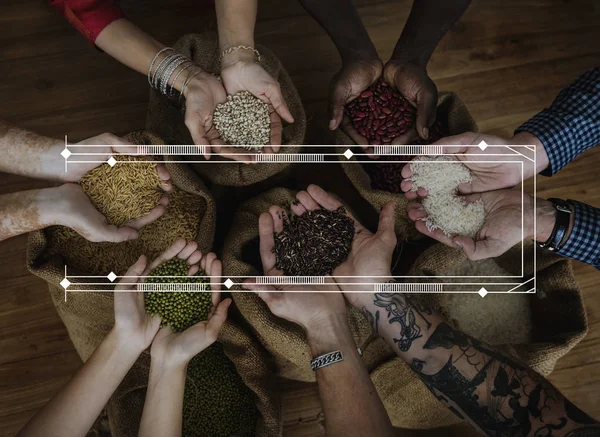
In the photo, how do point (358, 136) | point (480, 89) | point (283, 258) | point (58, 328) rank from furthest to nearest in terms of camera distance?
point (480, 89) < point (58, 328) < point (358, 136) < point (283, 258)

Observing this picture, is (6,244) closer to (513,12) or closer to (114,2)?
(114,2)

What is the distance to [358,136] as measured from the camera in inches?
68.5

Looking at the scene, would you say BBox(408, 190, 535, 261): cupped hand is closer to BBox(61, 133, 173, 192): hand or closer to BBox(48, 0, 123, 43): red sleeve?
BBox(61, 133, 173, 192): hand

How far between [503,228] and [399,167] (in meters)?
0.40

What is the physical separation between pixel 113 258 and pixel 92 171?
0.30 m

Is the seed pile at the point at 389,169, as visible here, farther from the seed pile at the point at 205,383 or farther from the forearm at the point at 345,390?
the seed pile at the point at 205,383

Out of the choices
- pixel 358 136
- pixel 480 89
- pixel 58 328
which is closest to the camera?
pixel 358 136

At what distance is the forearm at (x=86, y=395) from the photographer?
1466mm

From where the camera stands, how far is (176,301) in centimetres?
161

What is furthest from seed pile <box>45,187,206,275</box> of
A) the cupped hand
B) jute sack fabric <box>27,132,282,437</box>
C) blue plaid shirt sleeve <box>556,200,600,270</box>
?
blue plaid shirt sleeve <box>556,200,600,270</box>

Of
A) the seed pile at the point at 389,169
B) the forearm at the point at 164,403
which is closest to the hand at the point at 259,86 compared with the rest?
the seed pile at the point at 389,169

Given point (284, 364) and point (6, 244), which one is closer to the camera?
point (284, 364)

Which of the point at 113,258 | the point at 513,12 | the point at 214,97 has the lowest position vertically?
the point at 113,258

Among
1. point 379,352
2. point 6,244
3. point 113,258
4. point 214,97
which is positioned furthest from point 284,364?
point 6,244
